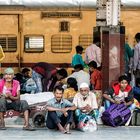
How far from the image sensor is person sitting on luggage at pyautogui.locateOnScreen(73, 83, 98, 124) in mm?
10750

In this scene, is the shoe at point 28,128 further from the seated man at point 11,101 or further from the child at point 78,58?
the child at point 78,58

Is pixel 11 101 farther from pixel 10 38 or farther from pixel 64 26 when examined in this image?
pixel 64 26

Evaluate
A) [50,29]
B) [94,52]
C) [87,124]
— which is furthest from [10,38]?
[87,124]

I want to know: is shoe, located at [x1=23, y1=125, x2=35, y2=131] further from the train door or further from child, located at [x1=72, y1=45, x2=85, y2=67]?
the train door

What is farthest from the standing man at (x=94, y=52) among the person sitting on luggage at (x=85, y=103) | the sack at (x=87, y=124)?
A: the sack at (x=87, y=124)

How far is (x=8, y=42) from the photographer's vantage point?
48.7 feet

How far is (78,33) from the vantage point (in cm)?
1478

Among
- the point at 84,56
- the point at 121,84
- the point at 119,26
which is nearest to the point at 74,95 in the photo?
the point at 121,84

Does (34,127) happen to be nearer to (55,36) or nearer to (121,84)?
(121,84)

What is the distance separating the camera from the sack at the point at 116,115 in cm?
1104

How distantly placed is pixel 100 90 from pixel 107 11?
1.55 m

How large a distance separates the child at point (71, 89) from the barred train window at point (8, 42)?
11.0 ft

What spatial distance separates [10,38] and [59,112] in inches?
184

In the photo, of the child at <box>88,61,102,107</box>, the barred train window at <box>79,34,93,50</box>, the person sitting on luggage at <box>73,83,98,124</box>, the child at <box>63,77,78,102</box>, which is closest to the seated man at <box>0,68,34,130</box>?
the person sitting on luggage at <box>73,83,98,124</box>
